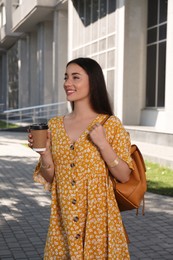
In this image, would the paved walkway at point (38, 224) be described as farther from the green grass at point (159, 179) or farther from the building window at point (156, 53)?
the building window at point (156, 53)

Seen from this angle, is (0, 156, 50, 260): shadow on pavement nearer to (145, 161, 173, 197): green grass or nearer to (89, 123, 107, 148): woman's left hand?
(145, 161, 173, 197): green grass

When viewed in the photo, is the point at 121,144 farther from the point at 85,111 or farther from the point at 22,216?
the point at 22,216

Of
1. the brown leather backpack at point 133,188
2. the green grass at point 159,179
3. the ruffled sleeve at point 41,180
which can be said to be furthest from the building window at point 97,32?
the brown leather backpack at point 133,188

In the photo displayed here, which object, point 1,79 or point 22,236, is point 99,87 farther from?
point 1,79

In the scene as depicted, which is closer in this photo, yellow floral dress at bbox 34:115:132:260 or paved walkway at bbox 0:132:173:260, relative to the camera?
yellow floral dress at bbox 34:115:132:260

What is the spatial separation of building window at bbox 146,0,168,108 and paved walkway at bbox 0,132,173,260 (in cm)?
926

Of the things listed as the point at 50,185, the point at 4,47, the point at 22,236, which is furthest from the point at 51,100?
the point at 50,185

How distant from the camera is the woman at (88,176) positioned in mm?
2375

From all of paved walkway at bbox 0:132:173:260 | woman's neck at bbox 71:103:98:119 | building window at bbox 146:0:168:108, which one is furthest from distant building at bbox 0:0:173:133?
woman's neck at bbox 71:103:98:119

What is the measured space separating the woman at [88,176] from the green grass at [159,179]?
5.11 meters

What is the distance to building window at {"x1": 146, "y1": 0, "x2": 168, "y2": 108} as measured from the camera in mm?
16547

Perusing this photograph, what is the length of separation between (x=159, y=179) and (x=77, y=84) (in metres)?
6.35

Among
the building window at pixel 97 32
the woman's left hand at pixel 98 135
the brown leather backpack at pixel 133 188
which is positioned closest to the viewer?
the woman's left hand at pixel 98 135

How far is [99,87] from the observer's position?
7.92 feet
